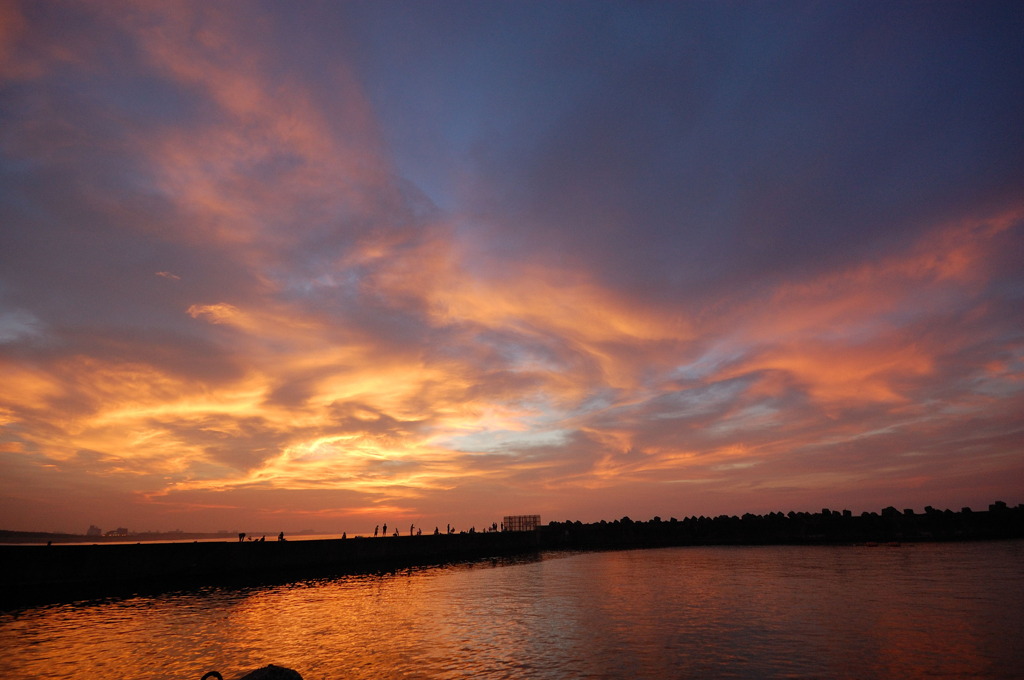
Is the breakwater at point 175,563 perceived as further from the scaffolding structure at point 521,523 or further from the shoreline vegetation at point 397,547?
the scaffolding structure at point 521,523

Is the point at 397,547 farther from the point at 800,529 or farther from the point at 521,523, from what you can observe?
the point at 800,529

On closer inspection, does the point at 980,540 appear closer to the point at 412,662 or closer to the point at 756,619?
the point at 756,619

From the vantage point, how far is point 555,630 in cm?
2469

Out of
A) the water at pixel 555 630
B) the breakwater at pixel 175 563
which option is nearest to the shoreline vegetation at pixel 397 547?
the breakwater at pixel 175 563

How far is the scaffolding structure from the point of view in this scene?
102 metres

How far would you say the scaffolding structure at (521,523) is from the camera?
102 meters

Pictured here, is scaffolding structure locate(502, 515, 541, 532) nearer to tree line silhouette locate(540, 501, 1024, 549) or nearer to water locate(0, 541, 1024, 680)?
tree line silhouette locate(540, 501, 1024, 549)

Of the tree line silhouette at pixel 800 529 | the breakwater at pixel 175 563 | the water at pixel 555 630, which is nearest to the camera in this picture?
the water at pixel 555 630

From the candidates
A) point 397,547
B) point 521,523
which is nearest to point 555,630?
point 397,547

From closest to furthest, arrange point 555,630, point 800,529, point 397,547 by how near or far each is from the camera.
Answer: point 555,630
point 397,547
point 800,529

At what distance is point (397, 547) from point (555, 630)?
49.0 meters

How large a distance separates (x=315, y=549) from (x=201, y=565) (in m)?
12.9

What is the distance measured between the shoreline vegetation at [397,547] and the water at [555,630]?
7401mm

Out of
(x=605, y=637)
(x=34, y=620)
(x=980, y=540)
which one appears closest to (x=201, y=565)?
(x=34, y=620)
